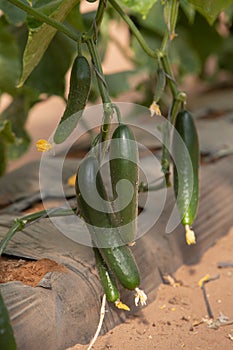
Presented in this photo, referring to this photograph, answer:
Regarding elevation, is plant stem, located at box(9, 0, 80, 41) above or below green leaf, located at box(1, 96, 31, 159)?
above

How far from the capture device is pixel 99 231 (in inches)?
50.7

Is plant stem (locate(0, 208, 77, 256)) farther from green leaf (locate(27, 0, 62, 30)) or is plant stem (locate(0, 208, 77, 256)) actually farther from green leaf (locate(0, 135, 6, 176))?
green leaf (locate(0, 135, 6, 176))

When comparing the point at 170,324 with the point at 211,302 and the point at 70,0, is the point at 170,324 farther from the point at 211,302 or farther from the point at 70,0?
the point at 70,0

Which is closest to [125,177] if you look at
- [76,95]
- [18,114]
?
[76,95]

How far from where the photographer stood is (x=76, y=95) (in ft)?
4.29

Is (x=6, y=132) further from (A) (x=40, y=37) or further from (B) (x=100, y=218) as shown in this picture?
(B) (x=100, y=218)

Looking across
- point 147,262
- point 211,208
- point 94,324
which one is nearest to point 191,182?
point 147,262

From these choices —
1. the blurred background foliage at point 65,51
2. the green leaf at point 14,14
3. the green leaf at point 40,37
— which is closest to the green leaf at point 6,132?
the blurred background foliage at point 65,51

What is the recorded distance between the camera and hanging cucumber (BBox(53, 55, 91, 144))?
130 cm

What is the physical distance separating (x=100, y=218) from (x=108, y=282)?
0.41 feet

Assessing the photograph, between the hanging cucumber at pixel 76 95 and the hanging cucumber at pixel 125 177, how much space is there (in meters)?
0.09

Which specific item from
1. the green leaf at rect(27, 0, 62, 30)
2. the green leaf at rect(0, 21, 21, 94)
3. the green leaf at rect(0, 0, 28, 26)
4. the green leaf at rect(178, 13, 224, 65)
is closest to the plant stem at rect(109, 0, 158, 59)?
the green leaf at rect(27, 0, 62, 30)

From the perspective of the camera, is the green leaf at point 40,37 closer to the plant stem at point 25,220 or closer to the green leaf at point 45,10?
the green leaf at point 45,10

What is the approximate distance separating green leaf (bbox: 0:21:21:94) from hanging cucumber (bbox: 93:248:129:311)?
0.72 metres
